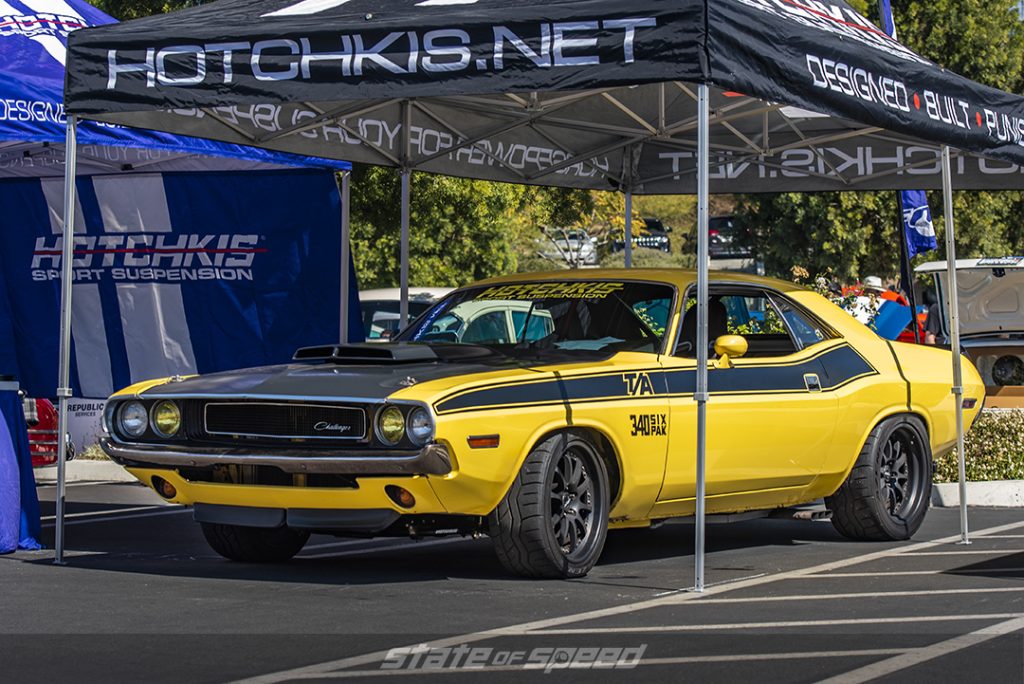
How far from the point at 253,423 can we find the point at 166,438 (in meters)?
0.55

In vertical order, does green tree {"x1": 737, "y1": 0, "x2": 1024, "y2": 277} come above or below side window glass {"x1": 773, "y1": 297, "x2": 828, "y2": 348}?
above

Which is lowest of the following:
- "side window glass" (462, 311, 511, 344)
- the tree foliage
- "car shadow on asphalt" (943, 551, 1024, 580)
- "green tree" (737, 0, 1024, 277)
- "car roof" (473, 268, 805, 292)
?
"car shadow on asphalt" (943, 551, 1024, 580)

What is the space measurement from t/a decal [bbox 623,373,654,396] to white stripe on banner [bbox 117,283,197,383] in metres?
7.90

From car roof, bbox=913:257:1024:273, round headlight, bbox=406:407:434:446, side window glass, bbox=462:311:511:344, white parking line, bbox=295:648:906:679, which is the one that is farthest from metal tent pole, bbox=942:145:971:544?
car roof, bbox=913:257:1024:273

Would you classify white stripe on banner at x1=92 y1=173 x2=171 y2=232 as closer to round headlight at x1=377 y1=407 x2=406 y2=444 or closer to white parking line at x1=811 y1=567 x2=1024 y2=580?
round headlight at x1=377 y1=407 x2=406 y2=444

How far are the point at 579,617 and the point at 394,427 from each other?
4.12ft

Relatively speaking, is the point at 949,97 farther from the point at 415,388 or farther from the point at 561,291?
the point at 415,388

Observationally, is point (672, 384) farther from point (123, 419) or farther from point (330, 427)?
point (123, 419)

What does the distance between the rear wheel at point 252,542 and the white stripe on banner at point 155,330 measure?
6730mm

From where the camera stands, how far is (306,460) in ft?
24.5

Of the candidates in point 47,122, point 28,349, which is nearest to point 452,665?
point 47,122

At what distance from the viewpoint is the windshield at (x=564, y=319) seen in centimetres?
877

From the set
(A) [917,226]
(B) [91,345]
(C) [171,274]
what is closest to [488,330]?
(C) [171,274]

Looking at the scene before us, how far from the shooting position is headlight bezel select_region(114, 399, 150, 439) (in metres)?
8.13
